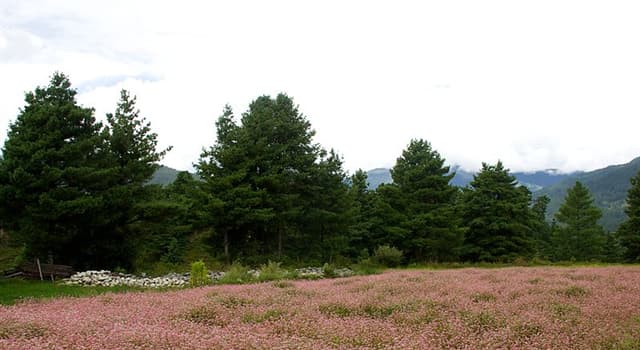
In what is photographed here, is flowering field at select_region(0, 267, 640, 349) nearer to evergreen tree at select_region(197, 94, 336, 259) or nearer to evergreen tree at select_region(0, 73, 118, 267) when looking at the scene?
evergreen tree at select_region(0, 73, 118, 267)

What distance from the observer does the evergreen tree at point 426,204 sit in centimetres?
4032

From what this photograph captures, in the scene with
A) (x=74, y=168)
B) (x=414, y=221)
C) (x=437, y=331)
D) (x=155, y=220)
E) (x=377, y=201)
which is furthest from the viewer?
(x=377, y=201)

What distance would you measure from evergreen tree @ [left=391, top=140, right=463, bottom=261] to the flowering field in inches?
1064

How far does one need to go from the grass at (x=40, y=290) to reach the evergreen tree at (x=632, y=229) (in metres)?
57.4

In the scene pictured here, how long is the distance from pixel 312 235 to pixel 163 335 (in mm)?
32075

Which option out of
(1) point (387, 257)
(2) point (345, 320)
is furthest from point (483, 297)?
(1) point (387, 257)

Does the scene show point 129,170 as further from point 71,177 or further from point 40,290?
point 40,290

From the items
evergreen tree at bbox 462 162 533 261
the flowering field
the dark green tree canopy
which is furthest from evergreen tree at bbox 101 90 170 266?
evergreen tree at bbox 462 162 533 261

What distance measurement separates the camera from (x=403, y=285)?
557 inches

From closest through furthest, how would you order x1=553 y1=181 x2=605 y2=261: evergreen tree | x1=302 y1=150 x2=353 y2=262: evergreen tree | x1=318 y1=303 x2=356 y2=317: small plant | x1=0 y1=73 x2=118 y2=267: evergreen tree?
x1=318 y1=303 x2=356 y2=317: small plant, x1=0 y1=73 x2=118 y2=267: evergreen tree, x1=302 y1=150 x2=353 y2=262: evergreen tree, x1=553 y1=181 x2=605 y2=261: evergreen tree

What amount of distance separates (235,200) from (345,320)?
72.6 ft

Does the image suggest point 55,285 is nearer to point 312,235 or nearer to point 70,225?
point 70,225

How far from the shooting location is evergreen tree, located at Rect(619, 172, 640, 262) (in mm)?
52531

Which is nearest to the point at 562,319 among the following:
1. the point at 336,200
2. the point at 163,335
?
the point at 163,335
